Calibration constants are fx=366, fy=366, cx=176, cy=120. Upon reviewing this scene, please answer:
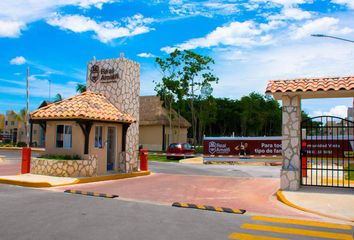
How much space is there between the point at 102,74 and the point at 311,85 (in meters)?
10.3

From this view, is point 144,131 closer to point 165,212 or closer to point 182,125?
point 182,125

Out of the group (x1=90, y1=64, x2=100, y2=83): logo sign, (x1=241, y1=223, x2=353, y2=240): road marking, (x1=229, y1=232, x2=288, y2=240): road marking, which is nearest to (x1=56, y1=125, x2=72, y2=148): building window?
(x1=90, y1=64, x2=100, y2=83): logo sign

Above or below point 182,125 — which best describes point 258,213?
below

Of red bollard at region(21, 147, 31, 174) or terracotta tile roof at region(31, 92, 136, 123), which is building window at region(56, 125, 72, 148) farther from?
red bollard at region(21, 147, 31, 174)

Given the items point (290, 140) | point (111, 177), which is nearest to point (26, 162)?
point (111, 177)

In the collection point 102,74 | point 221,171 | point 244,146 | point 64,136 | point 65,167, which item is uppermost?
point 102,74

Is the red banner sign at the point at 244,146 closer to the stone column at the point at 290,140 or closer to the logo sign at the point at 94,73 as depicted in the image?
the logo sign at the point at 94,73

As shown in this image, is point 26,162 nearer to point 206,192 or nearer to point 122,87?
point 122,87

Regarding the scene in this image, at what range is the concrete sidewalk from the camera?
9303 millimetres

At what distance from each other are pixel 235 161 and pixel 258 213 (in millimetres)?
19055

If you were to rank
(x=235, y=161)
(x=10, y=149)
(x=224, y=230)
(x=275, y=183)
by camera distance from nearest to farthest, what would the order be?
(x=224, y=230) → (x=275, y=183) → (x=235, y=161) → (x=10, y=149)

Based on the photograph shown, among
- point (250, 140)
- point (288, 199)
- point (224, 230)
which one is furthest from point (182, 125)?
point (224, 230)

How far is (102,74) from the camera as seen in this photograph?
18.6m

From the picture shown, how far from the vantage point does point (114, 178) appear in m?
16.5
